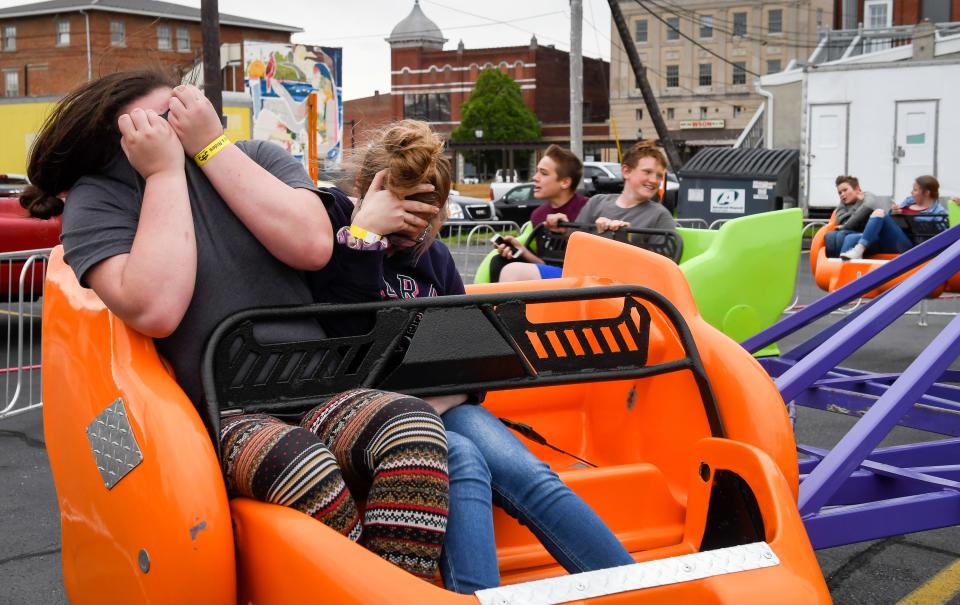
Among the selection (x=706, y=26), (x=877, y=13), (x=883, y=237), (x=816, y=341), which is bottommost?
(x=816, y=341)

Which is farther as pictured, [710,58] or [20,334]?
[710,58]

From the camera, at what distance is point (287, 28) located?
71812 millimetres

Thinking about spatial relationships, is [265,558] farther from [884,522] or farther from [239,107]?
[239,107]

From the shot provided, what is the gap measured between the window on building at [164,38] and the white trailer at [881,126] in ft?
176

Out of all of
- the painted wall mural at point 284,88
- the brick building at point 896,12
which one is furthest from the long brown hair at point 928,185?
the brick building at point 896,12

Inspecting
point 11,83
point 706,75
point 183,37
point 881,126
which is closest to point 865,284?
point 881,126

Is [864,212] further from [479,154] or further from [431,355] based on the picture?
[479,154]

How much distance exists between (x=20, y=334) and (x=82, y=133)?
3796 millimetres

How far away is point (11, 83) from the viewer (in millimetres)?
68688

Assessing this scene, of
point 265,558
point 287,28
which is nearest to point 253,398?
point 265,558

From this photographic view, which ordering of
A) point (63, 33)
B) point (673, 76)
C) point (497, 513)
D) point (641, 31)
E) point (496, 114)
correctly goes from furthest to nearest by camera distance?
point (641, 31)
point (496, 114)
point (673, 76)
point (63, 33)
point (497, 513)

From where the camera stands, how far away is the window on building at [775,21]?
6562cm

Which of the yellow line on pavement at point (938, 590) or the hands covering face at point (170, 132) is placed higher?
the hands covering face at point (170, 132)

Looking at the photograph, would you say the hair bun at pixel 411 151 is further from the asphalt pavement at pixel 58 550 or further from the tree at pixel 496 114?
the tree at pixel 496 114
